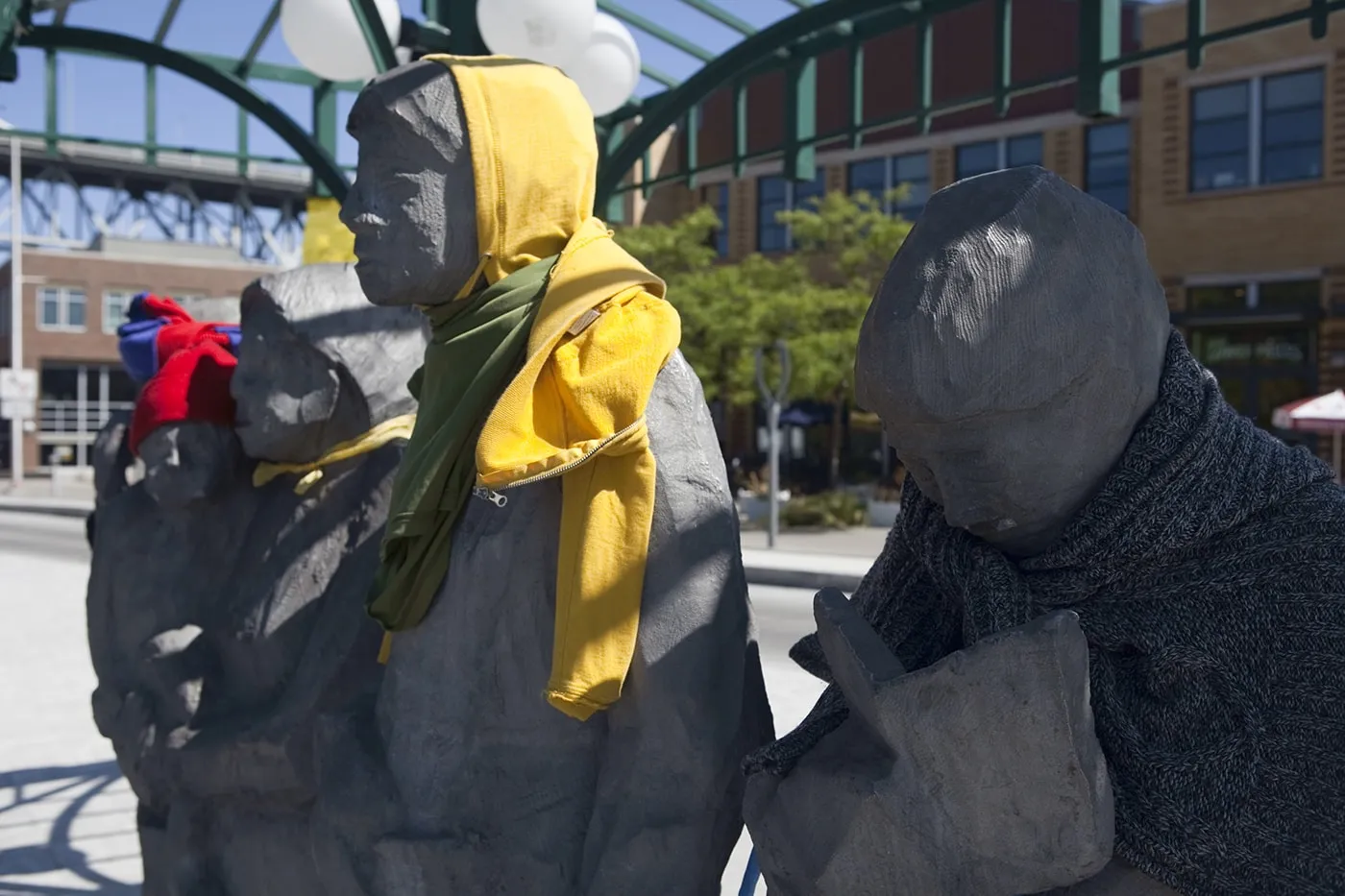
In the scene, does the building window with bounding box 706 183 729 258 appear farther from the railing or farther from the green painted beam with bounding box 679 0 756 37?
the green painted beam with bounding box 679 0 756 37

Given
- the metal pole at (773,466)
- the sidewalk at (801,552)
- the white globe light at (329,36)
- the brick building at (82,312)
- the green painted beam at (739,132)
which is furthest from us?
the brick building at (82,312)

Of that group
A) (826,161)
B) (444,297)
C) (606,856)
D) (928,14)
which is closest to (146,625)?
(444,297)

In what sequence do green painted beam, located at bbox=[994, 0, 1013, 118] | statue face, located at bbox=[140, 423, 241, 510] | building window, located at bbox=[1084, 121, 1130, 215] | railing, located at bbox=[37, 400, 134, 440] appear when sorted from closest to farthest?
statue face, located at bbox=[140, 423, 241, 510] < green painted beam, located at bbox=[994, 0, 1013, 118] < building window, located at bbox=[1084, 121, 1130, 215] < railing, located at bbox=[37, 400, 134, 440]

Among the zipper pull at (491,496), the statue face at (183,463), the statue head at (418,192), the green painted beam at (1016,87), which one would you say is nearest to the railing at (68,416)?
the green painted beam at (1016,87)

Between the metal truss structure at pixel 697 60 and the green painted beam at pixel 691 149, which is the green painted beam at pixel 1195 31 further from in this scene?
the green painted beam at pixel 691 149

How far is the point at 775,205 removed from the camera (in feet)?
86.0

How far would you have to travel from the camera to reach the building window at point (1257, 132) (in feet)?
63.3

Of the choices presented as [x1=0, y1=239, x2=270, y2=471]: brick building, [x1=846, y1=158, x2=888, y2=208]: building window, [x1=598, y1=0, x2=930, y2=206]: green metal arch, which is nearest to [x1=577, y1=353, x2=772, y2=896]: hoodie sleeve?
[x1=598, y1=0, x2=930, y2=206]: green metal arch

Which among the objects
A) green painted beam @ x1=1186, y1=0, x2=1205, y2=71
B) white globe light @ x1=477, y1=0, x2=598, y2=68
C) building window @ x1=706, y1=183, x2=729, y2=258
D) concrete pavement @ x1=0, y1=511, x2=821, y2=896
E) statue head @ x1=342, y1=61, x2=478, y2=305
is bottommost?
concrete pavement @ x1=0, y1=511, x2=821, y2=896

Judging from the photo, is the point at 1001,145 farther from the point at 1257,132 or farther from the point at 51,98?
the point at 51,98

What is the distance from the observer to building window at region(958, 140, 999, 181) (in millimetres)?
22703

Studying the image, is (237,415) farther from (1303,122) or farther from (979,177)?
(1303,122)

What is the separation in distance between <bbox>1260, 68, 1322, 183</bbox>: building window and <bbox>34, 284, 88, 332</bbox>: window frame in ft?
102

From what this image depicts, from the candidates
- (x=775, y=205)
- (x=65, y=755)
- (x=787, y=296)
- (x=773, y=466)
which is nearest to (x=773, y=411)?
(x=773, y=466)
